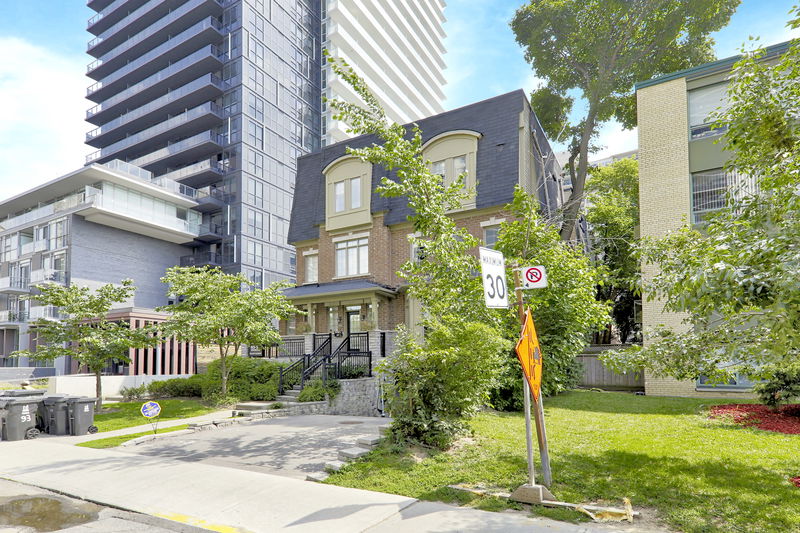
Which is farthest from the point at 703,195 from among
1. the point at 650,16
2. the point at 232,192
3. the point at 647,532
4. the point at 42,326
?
the point at 232,192

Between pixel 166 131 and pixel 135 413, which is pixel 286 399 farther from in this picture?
pixel 166 131

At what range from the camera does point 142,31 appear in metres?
49.7

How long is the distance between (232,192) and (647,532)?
137 ft

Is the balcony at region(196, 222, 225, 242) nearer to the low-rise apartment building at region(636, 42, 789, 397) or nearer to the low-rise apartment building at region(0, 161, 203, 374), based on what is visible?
the low-rise apartment building at region(0, 161, 203, 374)

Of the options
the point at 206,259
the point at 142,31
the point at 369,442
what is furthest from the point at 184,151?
the point at 369,442

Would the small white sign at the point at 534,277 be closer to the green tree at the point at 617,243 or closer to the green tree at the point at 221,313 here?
the green tree at the point at 221,313

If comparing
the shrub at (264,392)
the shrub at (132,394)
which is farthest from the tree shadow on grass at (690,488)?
the shrub at (132,394)

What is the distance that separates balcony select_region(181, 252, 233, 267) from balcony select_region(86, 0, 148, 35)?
29.2 metres

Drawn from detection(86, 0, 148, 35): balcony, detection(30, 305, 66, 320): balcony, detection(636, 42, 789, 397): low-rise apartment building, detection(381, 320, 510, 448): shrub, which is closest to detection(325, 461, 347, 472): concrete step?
detection(381, 320, 510, 448): shrub

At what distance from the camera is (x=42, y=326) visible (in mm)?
16172

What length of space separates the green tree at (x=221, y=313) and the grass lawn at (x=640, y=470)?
32.2 feet

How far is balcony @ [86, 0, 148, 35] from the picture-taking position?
166 feet

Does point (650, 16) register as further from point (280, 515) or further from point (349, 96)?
point (349, 96)

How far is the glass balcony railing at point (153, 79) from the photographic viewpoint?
44.0 metres
